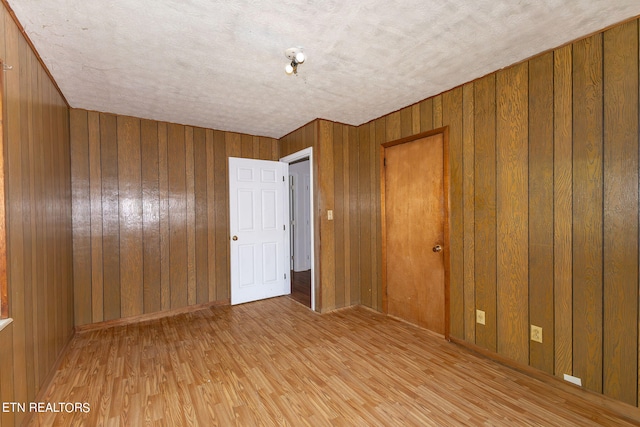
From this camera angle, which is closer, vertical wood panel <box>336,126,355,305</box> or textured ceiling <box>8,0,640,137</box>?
textured ceiling <box>8,0,640,137</box>

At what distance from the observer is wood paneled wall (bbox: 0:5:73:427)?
156 cm

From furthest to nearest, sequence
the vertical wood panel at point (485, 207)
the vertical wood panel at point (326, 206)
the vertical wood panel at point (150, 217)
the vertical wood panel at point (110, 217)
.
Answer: the vertical wood panel at point (326, 206) < the vertical wood panel at point (150, 217) < the vertical wood panel at point (110, 217) < the vertical wood panel at point (485, 207)

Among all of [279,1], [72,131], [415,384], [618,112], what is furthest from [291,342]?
[72,131]

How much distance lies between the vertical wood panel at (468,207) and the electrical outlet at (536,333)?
457 millimetres

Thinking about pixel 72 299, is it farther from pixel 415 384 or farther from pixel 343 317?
pixel 415 384

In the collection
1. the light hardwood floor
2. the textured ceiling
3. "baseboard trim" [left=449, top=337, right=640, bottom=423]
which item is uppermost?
the textured ceiling

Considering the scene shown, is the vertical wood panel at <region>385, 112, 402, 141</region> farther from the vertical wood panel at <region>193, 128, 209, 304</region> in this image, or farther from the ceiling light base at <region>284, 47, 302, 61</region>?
the vertical wood panel at <region>193, 128, 209, 304</region>

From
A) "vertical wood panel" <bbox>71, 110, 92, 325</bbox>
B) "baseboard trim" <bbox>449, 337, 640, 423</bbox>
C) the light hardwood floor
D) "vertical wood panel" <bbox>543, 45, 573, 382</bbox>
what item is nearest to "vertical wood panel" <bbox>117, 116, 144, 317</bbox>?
"vertical wood panel" <bbox>71, 110, 92, 325</bbox>

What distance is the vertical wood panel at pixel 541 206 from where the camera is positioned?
2.10 meters

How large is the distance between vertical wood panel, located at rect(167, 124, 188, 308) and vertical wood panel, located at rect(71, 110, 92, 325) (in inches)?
32.4

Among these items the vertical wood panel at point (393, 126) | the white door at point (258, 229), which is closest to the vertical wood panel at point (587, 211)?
the vertical wood panel at point (393, 126)

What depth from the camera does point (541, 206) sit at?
2.14 m

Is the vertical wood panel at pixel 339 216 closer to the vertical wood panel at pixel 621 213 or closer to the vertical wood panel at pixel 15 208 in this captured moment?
the vertical wood panel at pixel 621 213

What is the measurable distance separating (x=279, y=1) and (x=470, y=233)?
234 centimetres
